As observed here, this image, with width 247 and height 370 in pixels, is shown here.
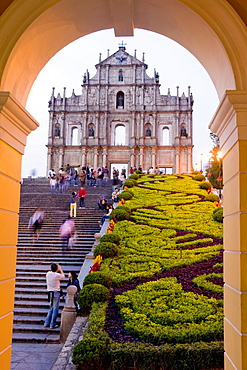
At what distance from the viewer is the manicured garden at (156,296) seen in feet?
18.7

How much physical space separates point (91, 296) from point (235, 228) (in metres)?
5.02

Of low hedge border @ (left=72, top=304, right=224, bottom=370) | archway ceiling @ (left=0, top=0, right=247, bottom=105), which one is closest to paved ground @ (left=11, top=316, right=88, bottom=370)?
low hedge border @ (left=72, top=304, right=224, bottom=370)

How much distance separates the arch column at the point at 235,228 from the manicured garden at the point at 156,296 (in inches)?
75.1

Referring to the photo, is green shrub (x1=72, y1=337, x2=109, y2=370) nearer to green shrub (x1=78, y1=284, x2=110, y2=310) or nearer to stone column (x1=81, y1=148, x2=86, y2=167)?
green shrub (x1=78, y1=284, x2=110, y2=310)

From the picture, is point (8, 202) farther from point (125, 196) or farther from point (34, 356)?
point (125, 196)

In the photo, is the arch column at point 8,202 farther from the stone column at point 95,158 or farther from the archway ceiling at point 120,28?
the stone column at point 95,158

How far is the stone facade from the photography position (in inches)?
1604

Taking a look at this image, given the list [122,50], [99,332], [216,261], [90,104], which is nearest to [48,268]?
[216,261]

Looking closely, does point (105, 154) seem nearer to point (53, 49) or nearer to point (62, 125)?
point (62, 125)

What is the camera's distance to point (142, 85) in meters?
42.0

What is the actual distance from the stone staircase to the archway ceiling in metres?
6.05

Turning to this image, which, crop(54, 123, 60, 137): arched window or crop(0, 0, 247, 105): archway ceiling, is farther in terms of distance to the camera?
crop(54, 123, 60, 137): arched window

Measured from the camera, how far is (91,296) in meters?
8.10

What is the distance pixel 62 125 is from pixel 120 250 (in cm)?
3165
